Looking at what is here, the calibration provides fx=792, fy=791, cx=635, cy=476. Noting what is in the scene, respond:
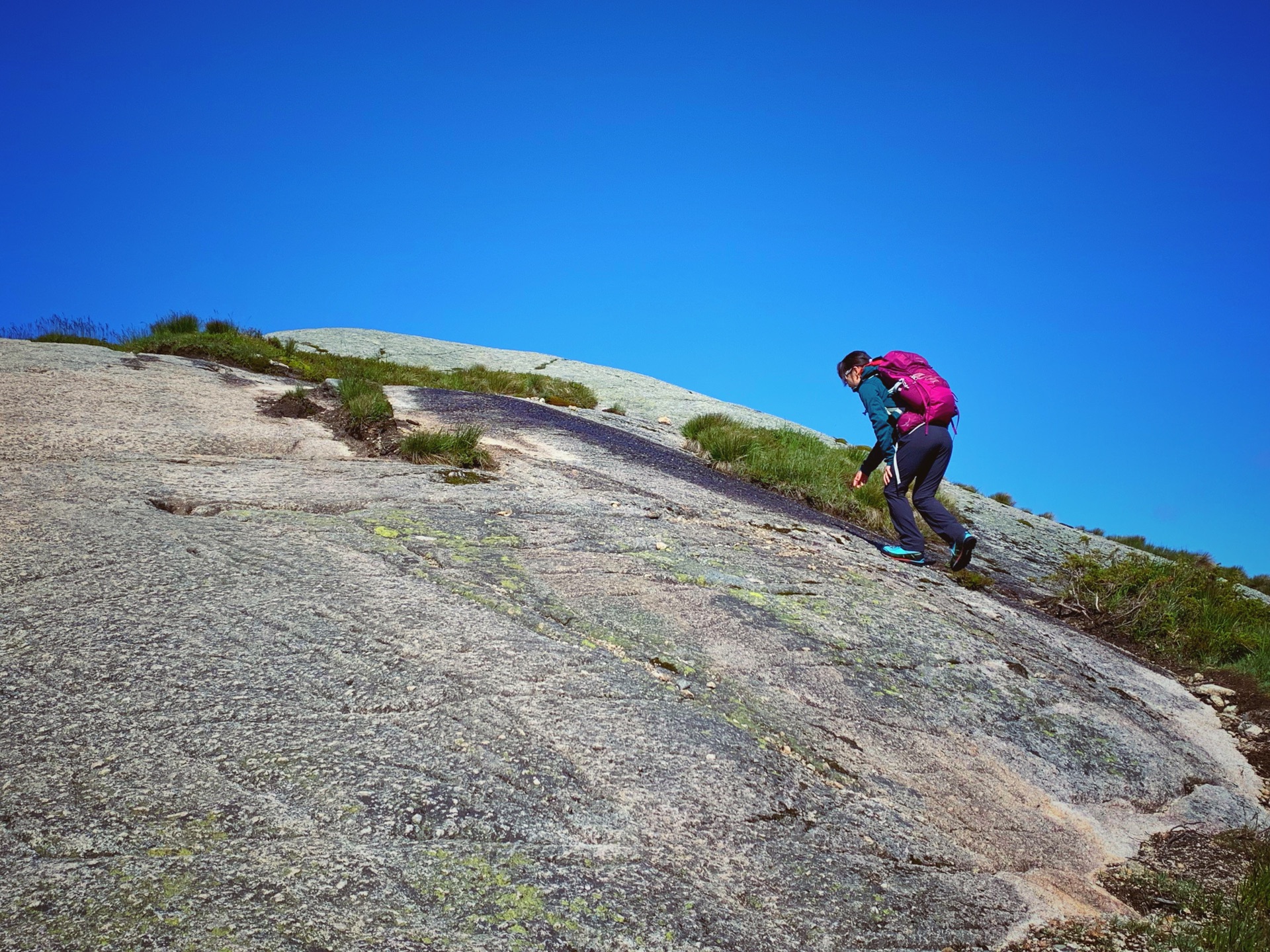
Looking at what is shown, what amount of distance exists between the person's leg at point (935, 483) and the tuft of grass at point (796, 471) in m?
1.82

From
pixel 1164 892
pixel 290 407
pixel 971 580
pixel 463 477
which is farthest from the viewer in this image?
pixel 290 407

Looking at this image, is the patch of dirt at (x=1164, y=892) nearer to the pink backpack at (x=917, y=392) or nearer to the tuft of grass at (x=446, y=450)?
the pink backpack at (x=917, y=392)

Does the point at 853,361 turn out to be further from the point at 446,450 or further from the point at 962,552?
the point at 446,450

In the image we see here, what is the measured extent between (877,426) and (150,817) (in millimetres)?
7571

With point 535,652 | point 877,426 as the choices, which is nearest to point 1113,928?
point 535,652

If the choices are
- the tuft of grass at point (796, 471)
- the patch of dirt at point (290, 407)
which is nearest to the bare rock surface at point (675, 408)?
the tuft of grass at point (796, 471)

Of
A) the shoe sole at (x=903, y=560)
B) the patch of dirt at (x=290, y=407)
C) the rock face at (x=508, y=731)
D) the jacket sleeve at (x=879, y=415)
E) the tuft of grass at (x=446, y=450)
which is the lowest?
the rock face at (x=508, y=731)

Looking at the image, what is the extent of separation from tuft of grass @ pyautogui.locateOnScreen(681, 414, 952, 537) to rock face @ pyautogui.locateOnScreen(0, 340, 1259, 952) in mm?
3604

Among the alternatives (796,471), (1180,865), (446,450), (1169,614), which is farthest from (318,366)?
(1180,865)

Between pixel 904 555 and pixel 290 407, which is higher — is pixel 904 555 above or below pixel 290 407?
above

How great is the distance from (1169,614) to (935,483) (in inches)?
127

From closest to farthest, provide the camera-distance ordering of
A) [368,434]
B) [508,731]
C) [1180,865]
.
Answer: [508,731] → [1180,865] → [368,434]

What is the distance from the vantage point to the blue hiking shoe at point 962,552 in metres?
8.25

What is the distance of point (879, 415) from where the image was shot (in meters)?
8.68
